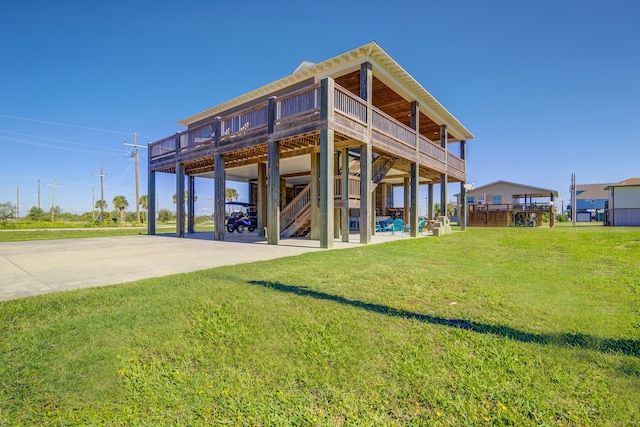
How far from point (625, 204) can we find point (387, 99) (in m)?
33.1

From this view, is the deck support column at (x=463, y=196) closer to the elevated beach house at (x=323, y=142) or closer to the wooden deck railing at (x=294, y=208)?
the elevated beach house at (x=323, y=142)

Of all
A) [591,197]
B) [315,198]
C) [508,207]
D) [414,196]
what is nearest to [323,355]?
[315,198]

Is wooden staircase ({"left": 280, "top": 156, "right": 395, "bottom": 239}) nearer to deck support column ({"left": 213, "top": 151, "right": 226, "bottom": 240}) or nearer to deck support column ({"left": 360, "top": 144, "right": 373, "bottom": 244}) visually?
deck support column ({"left": 360, "top": 144, "right": 373, "bottom": 244})

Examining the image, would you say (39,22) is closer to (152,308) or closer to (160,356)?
(152,308)

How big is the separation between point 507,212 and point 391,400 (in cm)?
3468

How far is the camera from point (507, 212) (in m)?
31.0

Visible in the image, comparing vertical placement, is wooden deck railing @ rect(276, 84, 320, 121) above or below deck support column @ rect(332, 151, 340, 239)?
above

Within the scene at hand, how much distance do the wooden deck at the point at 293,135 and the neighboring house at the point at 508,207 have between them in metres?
18.0

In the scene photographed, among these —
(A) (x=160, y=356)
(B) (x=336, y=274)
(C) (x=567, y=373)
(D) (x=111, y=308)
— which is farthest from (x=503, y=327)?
(D) (x=111, y=308)

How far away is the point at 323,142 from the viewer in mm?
9242

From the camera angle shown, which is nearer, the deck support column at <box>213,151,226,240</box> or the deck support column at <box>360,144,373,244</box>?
the deck support column at <box>360,144,373,244</box>

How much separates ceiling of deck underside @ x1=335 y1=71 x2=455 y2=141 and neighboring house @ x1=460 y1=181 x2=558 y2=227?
16896 mm

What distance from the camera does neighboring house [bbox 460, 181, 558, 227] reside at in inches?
1191

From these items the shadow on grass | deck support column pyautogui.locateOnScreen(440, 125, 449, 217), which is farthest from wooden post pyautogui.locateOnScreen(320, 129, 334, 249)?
deck support column pyautogui.locateOnScreen(440, 125, 449, 217)
